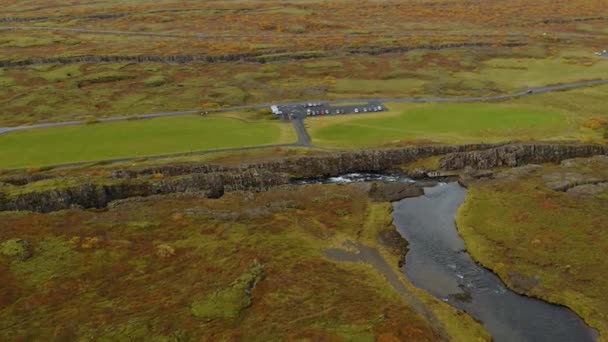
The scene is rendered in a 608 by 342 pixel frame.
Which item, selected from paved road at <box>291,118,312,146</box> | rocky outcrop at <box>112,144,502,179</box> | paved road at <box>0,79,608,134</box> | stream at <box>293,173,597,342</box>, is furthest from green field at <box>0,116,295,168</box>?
stream at <box>293,173,597,342</box>

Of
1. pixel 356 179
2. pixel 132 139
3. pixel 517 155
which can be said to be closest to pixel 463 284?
pixel 356 179

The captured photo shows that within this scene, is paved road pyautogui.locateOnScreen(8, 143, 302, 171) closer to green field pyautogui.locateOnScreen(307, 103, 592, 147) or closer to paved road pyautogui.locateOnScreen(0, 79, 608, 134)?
green field pyautogui.locateOnScreen(307, 103, 592, 147)

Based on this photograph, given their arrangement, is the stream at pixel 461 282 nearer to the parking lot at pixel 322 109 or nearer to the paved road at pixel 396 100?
the parking lot at pixel 322 109

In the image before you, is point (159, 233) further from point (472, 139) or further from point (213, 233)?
point (472, 139)

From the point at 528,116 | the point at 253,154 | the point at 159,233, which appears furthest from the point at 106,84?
the point at 528,116

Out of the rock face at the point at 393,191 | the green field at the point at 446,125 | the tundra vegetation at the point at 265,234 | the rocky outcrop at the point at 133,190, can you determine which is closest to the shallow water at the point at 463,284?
the rock face at the point at 393,191

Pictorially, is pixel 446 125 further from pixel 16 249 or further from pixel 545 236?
pixel 16 249
